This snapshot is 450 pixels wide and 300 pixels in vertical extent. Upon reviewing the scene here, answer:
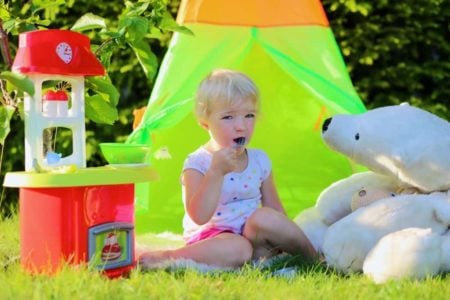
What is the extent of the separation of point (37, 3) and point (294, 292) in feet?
3.54

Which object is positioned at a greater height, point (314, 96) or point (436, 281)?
point (314, 96)

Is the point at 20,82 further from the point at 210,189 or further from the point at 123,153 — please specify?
the point at 210,189

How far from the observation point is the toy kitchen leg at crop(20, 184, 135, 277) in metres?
1.88

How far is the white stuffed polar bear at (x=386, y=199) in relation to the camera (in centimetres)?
193

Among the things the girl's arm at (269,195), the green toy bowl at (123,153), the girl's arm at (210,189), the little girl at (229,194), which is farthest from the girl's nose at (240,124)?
the green toy bowl at (123,153)

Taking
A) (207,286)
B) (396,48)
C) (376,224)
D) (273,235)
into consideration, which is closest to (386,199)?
→ (376,224)

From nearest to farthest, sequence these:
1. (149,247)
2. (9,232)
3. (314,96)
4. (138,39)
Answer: (138,39) → (149,247) → (9,232) → (314,96)

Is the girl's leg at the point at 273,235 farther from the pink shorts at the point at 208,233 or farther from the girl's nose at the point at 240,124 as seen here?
the girl's nose at the point at 240,124

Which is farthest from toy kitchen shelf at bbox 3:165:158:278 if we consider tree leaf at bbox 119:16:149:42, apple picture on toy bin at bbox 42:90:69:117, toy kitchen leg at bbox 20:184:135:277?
tree leaf at bbox 119:16:149:42

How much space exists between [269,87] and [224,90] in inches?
36.5

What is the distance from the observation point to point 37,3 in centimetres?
225

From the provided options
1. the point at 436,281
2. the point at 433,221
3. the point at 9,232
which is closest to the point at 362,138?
the point at 433,221

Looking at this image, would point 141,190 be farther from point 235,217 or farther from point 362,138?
point 362,138

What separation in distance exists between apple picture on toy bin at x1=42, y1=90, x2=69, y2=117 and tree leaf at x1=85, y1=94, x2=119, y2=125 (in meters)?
0.20
